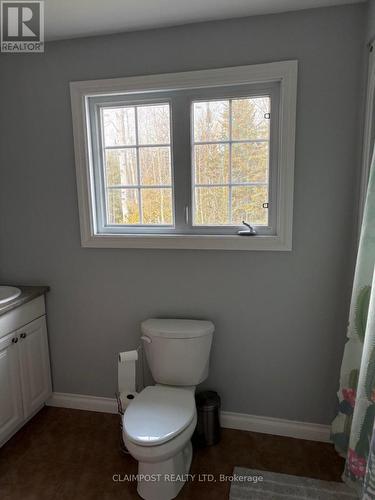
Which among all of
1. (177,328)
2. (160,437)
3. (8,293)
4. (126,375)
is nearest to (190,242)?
(177,328)

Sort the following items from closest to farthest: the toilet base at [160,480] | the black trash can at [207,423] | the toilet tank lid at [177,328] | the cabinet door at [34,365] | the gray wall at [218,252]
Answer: the toilet base at [160,480] → the gray wall at [218,252] → the toilet tank lid at [177,328] → the black trash can at [207,423] → the cabinet door at [34,365]

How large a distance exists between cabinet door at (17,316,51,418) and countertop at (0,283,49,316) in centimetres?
17

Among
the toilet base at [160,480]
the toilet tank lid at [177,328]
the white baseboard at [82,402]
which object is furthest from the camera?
the white baseboard at [82,402]

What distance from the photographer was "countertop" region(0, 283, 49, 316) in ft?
6.18

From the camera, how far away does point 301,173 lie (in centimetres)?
180

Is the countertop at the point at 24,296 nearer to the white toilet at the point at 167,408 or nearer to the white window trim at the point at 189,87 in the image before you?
the white window trim at the point at 189,87

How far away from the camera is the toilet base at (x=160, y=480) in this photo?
161 centimetres

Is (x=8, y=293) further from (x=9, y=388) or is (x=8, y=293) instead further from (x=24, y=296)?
(x=9, y=388)

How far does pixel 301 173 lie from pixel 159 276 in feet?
3.23

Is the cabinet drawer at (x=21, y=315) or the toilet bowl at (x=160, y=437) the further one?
the cabinet drawer at (x=21, y=315)

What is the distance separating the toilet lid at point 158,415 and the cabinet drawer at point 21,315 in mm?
817

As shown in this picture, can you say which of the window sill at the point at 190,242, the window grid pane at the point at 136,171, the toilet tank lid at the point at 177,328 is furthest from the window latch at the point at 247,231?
the toilet tank lid at the point at 177,328

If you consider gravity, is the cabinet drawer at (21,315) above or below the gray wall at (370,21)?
below

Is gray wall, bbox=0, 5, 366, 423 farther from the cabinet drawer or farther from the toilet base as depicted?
the toilet base
